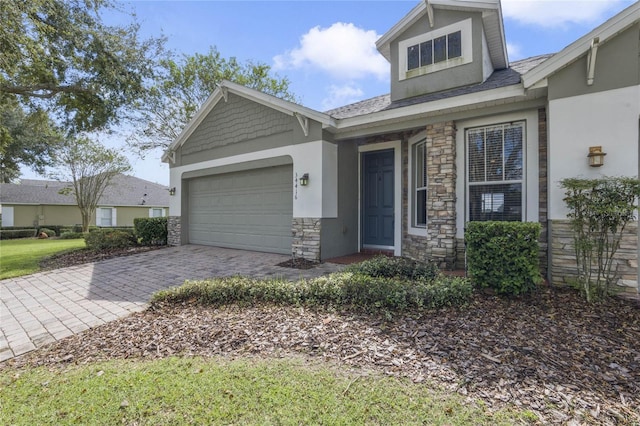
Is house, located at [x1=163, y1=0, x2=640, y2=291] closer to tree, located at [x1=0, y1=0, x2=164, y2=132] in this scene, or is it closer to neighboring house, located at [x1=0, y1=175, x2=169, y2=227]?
tree, located at [x1=0, y1=0, x2=164, y2=132]

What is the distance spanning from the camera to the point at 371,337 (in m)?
3.39

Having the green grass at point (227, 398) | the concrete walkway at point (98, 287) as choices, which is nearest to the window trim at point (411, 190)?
the concrete walkway at point (98, 287)

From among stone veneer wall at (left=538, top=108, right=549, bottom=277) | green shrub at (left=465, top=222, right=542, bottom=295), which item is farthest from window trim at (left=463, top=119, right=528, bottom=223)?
green shrub at (left=465, top=222, right=542, bottom=295)

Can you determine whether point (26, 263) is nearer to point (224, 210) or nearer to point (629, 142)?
point (224, 210)

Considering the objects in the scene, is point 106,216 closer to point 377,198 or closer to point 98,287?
point 98,287

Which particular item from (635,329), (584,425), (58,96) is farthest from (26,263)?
(635,329)

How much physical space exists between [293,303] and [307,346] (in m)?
1.29

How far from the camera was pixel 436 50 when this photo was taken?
7.64 m

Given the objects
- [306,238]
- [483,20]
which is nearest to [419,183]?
[306,238]

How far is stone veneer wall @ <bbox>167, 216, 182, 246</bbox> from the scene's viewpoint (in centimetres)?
1147

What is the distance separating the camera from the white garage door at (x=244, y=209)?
8.88m

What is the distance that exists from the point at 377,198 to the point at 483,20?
15.4 feet

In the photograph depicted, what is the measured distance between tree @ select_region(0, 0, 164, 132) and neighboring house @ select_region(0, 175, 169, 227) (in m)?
15.1

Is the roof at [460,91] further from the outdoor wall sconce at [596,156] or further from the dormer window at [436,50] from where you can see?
the outdoor wall sconce at [596,156]
